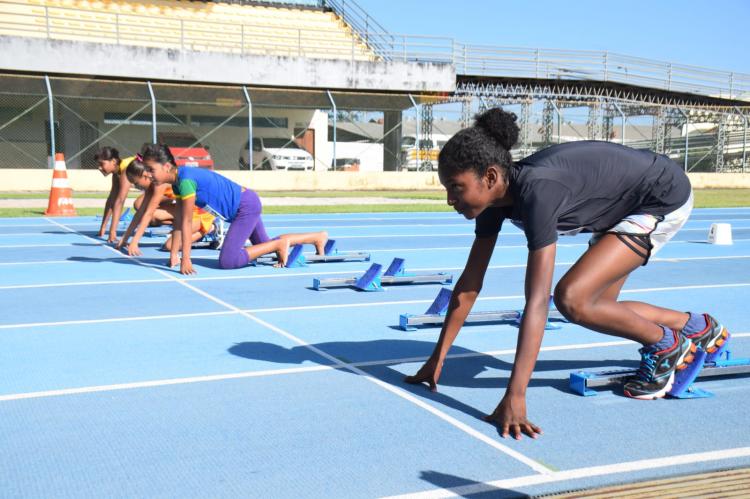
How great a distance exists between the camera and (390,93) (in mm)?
32094

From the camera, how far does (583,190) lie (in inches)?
149

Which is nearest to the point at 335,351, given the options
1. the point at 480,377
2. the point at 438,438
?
the point at 480,377

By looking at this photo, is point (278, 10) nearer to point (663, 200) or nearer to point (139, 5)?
point (139, 5)

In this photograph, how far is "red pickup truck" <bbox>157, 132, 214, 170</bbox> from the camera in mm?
27284

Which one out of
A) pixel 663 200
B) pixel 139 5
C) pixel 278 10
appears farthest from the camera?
pixel 278 10

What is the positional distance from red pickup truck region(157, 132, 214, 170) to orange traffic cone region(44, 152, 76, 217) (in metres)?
7.39

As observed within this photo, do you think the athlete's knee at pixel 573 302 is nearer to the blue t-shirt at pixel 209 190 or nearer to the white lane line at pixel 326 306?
the white lane line at pixel 326 306

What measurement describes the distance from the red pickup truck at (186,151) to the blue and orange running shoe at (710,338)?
68.4 feet

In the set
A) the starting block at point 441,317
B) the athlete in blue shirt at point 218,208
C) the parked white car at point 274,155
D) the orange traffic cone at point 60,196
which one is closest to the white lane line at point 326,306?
the starting block at point 441,317

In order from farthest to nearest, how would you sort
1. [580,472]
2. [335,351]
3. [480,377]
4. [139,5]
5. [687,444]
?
[139,5]
[335,351]
[480,377]
[687,444]
[580,472]

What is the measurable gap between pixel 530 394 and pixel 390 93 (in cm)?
2879

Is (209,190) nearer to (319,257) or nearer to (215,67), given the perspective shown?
(319,257)

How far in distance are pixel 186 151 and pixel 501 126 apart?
25.7 m

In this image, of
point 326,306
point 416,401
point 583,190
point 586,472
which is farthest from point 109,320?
point 586,472
